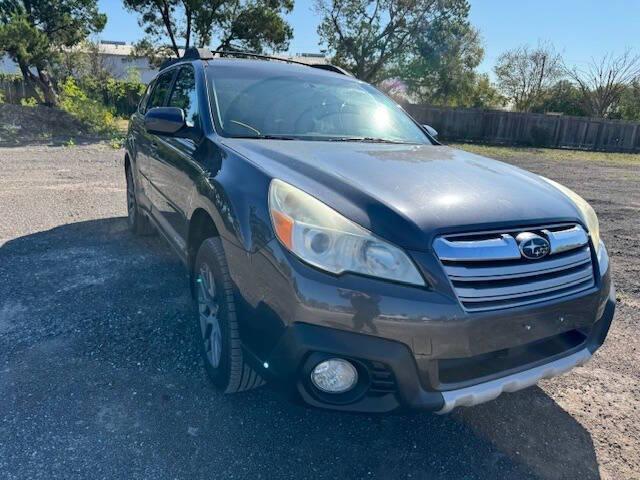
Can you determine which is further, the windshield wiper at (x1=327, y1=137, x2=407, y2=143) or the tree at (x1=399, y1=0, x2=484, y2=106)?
the tree at (x1=399, y1=0, x2=484, y2=106)

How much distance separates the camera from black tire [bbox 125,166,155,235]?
16.1ft

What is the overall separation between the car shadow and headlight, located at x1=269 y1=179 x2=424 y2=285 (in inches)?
32.3

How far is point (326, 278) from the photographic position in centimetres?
181

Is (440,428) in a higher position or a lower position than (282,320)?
lower

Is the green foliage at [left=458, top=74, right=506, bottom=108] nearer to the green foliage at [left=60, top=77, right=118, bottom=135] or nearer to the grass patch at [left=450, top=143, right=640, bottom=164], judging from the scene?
the grass patch at [left=450, top=143, right=640, bottom=164]

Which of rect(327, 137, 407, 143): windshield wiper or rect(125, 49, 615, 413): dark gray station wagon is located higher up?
rect(327, 137, 407, 143): windshield wiper

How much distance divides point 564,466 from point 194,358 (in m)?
2.03

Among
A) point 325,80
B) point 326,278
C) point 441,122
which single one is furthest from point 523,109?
point 326,278

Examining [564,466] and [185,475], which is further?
[564,466]

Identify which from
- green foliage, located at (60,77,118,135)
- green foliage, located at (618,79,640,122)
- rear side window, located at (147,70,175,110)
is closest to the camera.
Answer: rear side window, located at (147,70,175,110)

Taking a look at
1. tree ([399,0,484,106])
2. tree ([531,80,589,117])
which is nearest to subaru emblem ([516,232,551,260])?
tree ([399,0,484,106])

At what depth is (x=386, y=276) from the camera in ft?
5.96

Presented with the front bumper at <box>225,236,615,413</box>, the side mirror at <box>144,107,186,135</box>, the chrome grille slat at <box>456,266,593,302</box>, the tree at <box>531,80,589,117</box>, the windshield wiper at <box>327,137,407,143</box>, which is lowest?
the front bumper at <box>225,236,615,413</box>

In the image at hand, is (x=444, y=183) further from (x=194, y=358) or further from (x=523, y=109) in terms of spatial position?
(x=523, y=109)
